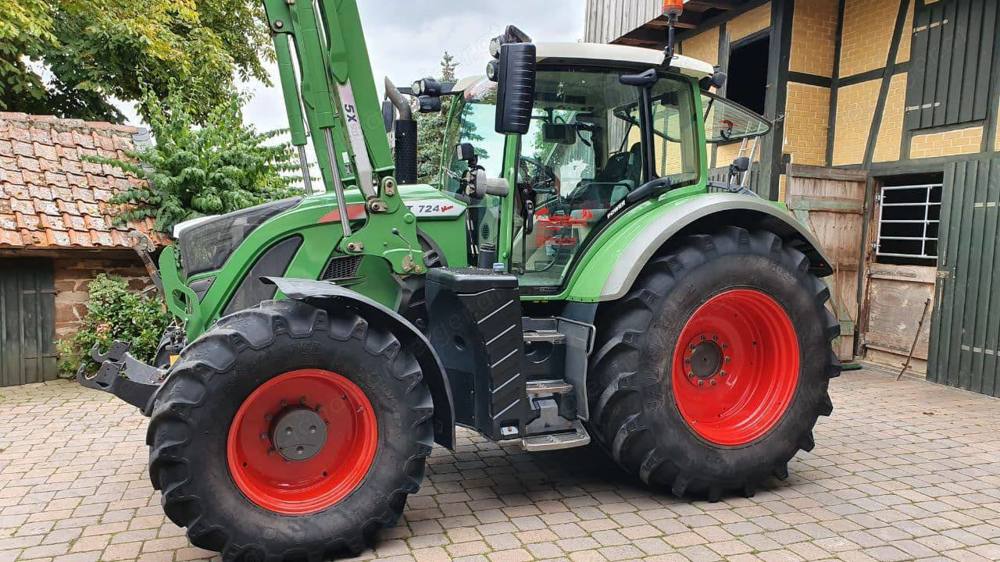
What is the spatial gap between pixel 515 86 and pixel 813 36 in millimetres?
6646

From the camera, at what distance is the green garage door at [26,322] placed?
7.02 m

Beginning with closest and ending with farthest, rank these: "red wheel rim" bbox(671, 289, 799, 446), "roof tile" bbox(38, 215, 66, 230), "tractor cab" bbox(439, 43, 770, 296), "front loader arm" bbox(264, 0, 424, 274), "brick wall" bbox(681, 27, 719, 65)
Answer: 1. "front loader arm" bbox(264, 0, 424, 274)
2. "tractor cab" bbox(439, 43, 770, 296)
3. "red wheel rim" bbox(671, 289, 799, 446)
4. "roof tile" bbox(38, 215, 66, 230)
5. "brick wall" bbox(681, 27, 719, 65)

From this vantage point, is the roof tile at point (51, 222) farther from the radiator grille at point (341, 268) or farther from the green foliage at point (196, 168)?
the radiator grille at point (341, 268)

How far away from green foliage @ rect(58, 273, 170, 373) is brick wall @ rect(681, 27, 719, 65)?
7632 millimetres

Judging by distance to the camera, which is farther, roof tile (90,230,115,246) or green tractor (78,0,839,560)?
roof tile (90,230,115,246)

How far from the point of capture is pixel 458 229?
4000 millimetres

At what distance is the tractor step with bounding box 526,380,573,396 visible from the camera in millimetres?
3697

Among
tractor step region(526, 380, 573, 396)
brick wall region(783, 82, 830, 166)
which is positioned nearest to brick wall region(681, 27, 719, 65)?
brick wall region(783, 82, 830, 166)

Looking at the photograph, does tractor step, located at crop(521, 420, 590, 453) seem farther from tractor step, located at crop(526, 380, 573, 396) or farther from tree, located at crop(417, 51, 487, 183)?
tree, located at crop(417, 51, 487, 183)

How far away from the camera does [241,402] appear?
3.00 meters

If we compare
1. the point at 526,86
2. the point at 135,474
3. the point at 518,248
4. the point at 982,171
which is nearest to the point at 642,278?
the point at 518,248

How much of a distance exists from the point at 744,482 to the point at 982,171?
4.77 m

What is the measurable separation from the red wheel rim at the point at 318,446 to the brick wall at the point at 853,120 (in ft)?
23.6

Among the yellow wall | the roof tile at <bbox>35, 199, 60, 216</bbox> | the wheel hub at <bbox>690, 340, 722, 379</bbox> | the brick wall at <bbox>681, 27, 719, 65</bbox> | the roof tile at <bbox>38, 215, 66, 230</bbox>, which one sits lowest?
the wheel hub at <bbox>690, 340, 722, 379</bbox>
